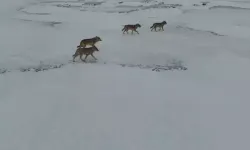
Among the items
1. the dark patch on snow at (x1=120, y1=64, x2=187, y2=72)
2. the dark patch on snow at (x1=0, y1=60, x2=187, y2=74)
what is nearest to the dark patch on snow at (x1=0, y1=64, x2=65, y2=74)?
the dark patch on snow at (x1=0, y1=60, x2=187, y2=74)

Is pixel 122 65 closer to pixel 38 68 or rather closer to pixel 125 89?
pixel 125 89

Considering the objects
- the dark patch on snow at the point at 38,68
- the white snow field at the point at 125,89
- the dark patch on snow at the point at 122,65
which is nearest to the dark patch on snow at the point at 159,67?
the dark patch on snow at the point at 122,65

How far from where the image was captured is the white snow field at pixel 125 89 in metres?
5.04

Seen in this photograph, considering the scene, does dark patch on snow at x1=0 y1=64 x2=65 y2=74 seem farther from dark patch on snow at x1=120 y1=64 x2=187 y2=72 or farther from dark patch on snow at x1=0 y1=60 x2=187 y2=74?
dark patch on snow at x1=120 y1=64 x2=187 y2=72

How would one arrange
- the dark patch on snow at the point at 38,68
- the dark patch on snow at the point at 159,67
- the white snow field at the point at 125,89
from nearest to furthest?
the white snow field at the point at 125,89 < the dark patch on snow at the point at 38,68 < the dark patch on snow at the point at 159,67

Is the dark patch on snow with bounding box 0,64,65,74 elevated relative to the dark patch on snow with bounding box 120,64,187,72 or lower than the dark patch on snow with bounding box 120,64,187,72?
elevated

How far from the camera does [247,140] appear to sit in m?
4.94

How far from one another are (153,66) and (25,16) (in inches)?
351

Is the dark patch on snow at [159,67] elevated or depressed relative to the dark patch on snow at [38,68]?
depressed

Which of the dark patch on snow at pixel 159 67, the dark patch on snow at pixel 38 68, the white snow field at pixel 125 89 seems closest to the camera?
the white snow field at pixel 125 89

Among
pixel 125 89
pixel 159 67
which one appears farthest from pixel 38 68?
pixel 159 67

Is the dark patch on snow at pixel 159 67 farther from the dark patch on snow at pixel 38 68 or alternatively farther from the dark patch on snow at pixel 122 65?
the dark patch on snow at pixel 38 68

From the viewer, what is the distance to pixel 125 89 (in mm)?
6734

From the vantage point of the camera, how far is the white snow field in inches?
199
